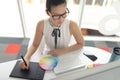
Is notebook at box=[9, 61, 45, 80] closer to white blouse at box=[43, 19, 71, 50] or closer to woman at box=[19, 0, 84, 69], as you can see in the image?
woman at box=[19, 0, 84, 69]

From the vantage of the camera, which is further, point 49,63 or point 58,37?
point 58,37

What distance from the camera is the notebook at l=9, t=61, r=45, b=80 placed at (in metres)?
0.93

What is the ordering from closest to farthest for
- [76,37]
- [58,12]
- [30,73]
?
[30,73] → [58,12] → [76,37]

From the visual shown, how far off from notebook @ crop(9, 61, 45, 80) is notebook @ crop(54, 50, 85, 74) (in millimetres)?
84

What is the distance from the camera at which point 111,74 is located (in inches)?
17.3

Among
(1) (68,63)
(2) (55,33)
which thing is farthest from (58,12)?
(1) (68,63)

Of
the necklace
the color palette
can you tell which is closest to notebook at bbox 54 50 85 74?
the color palette

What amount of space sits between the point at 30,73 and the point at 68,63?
0.22 meters

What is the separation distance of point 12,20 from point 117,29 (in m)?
2.10

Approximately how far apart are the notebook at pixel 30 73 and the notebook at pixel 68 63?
0.28 feet

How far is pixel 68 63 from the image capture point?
1.02 meters

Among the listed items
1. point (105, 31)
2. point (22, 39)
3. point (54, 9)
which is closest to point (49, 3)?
point (54, 9)

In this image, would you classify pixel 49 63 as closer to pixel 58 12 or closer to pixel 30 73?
pixel 30 73

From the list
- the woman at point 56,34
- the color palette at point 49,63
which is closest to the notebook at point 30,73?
the color palette at point 49,63
